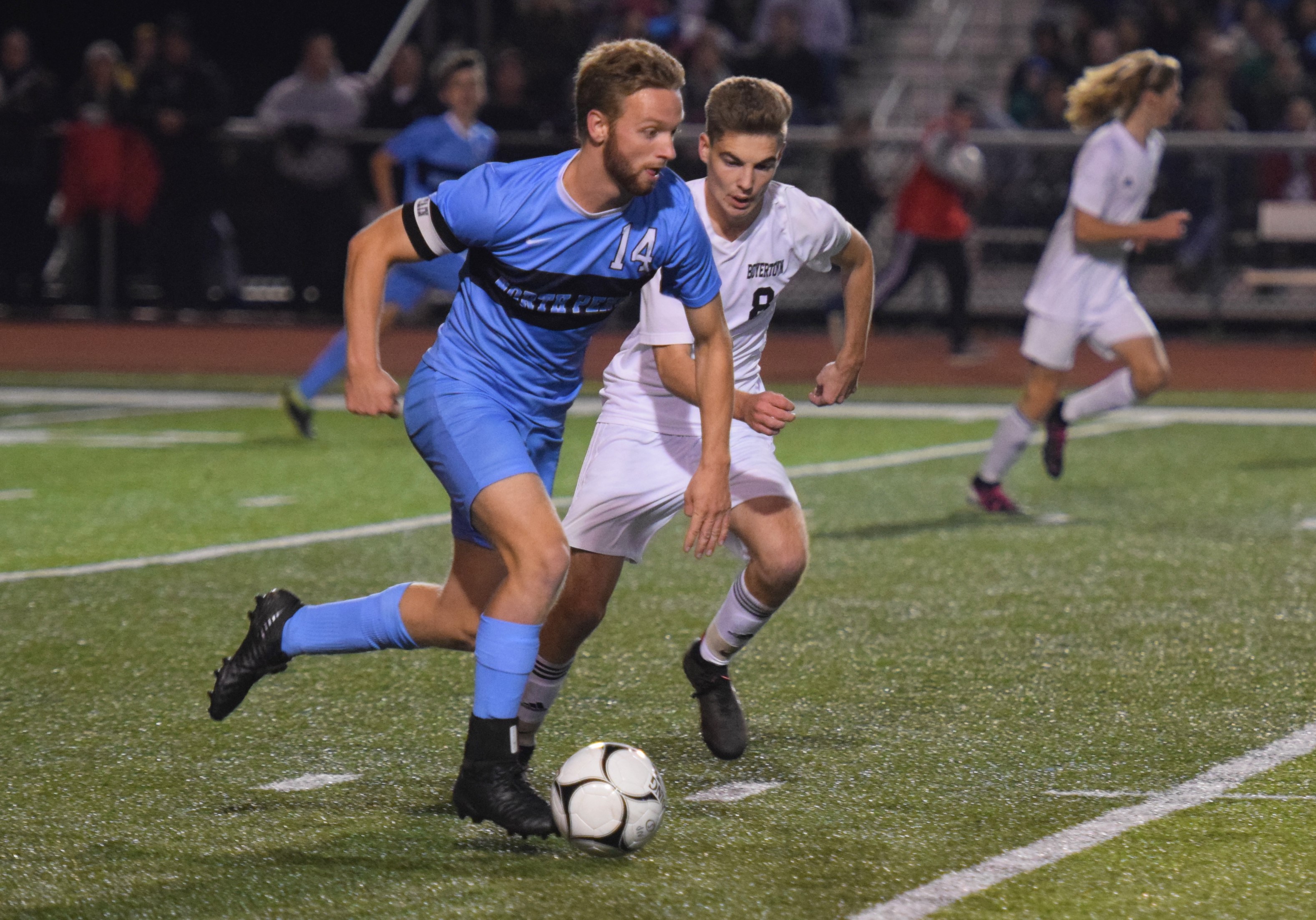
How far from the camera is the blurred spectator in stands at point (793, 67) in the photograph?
18750 mm

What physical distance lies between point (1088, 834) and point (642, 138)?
5.97ft

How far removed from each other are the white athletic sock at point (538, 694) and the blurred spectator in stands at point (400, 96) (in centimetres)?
1369

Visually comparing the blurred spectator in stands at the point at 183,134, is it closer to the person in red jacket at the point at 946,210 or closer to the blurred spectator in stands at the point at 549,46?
the blurred spectator in stands at the point at 549,46

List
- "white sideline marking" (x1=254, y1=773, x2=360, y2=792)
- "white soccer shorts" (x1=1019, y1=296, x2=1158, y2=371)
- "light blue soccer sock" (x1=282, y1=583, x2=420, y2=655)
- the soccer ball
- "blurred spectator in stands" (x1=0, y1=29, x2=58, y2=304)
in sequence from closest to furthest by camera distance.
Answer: the soccer ball < "white sideline marking" (x1=254, y1=773, x2=360, y2=792) < "light blue soccer sock" (x1=282, y1=583, x2=420, y2=655) < "white soccer shorts" (x1=1019, y1=296, x2=1158, y2=371) < "blurred spectator in stands" (x1=0, y1=29, x2=58, y2=304)

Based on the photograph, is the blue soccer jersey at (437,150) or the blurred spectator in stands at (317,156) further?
the blurred spectator in stands at (317,156)

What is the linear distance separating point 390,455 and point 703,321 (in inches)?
274

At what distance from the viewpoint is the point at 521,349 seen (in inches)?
194

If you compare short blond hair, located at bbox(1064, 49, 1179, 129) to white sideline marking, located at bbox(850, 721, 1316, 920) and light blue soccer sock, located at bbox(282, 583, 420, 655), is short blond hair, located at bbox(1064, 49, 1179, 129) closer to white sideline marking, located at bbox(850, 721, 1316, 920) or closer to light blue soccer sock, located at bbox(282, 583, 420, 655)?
white sideline marking, located at bbox(850, 721, 1316, 920)

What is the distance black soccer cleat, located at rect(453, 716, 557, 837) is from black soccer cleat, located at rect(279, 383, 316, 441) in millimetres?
7892

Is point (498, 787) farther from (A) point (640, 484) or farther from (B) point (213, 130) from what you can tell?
(B) point (213, 130)

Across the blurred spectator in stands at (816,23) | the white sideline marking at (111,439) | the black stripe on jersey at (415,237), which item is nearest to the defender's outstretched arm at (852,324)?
the black stripe on jersey at (415,237)

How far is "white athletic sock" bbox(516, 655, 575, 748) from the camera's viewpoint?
17.1 ft

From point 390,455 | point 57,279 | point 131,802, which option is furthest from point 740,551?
point 57,279

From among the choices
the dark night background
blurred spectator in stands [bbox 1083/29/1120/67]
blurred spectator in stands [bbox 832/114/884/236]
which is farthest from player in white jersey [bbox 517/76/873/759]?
the dark night background
